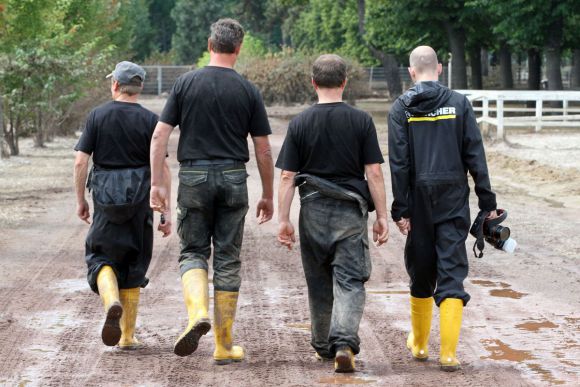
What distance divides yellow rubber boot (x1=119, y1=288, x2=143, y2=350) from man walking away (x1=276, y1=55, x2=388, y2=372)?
1152mm

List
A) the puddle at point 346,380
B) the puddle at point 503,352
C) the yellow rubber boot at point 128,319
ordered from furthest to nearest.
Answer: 1. the yellow rubber boot at point 128,319
2. the puddle at point 503,352
3. the puddle at point 346,380

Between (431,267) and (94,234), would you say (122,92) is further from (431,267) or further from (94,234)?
(431,267)

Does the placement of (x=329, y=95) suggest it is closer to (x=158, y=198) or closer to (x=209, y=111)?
(x=209, y=111)

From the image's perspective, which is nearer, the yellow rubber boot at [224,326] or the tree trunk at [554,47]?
the yellow rubber boot at [224,326]

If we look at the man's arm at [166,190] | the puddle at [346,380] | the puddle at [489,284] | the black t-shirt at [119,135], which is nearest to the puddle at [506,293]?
the puddle at [489,284]

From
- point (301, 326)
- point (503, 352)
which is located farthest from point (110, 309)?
point (503, 352)

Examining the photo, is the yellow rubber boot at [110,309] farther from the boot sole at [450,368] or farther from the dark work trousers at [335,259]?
the boot sole at [450,368]

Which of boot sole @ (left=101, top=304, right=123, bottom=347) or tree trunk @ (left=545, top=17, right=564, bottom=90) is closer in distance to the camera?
boot sole @ (left=101, top=304, right=123, bottom=347)

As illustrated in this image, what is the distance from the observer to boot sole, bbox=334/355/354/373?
6.61 m

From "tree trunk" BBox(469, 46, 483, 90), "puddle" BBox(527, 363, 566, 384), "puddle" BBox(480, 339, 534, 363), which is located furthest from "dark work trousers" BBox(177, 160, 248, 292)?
"tree trunk" BBox(469, 46, 483, 90)

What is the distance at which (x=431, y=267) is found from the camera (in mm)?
6965

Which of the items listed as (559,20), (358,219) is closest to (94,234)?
(358,219)

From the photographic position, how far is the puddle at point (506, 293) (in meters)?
9.37

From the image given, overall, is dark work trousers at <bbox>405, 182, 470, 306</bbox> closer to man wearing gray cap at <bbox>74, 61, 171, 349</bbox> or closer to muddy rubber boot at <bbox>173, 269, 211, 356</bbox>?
muddy rubber boot at <bbox>173, 269, 211, 356</bbox>
